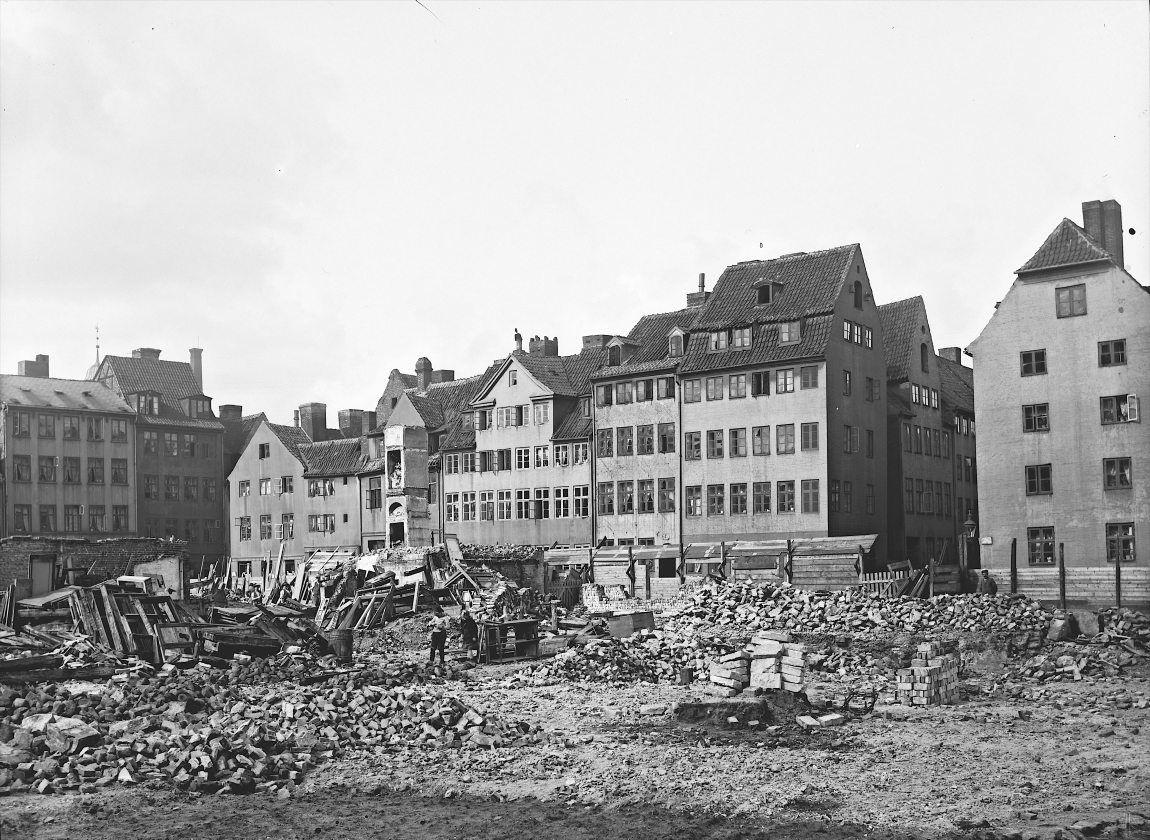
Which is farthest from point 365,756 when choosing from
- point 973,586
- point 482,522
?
point 482,522

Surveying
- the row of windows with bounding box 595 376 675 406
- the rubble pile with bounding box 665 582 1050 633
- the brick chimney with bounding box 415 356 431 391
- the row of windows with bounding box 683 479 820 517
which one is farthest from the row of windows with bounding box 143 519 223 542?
the rubble pile with bounding box 665 582 1050 633

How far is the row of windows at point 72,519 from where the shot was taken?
78938mm

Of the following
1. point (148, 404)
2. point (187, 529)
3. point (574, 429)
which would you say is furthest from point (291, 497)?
point (574, 429)

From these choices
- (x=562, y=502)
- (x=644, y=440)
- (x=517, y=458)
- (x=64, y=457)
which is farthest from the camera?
(x=64, y=457)

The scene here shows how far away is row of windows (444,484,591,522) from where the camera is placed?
6831cm

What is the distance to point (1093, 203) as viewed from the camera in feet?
169

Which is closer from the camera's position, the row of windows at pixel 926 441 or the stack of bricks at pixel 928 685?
the stack of bricks at pixel 928 685

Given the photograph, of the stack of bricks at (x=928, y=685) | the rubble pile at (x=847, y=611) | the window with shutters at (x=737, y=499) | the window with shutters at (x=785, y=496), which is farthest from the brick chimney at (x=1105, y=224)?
the stack of bricks at (x=928, y=685)

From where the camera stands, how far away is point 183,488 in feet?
295

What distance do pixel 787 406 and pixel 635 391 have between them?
9.61m

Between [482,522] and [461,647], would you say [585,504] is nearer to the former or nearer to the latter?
[482,522]

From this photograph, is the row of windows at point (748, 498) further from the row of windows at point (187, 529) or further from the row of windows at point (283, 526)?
the row of windows at point (187, 529)

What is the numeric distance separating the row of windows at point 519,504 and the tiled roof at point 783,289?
1264cm

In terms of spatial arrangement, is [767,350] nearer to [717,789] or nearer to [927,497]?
[927,497]
